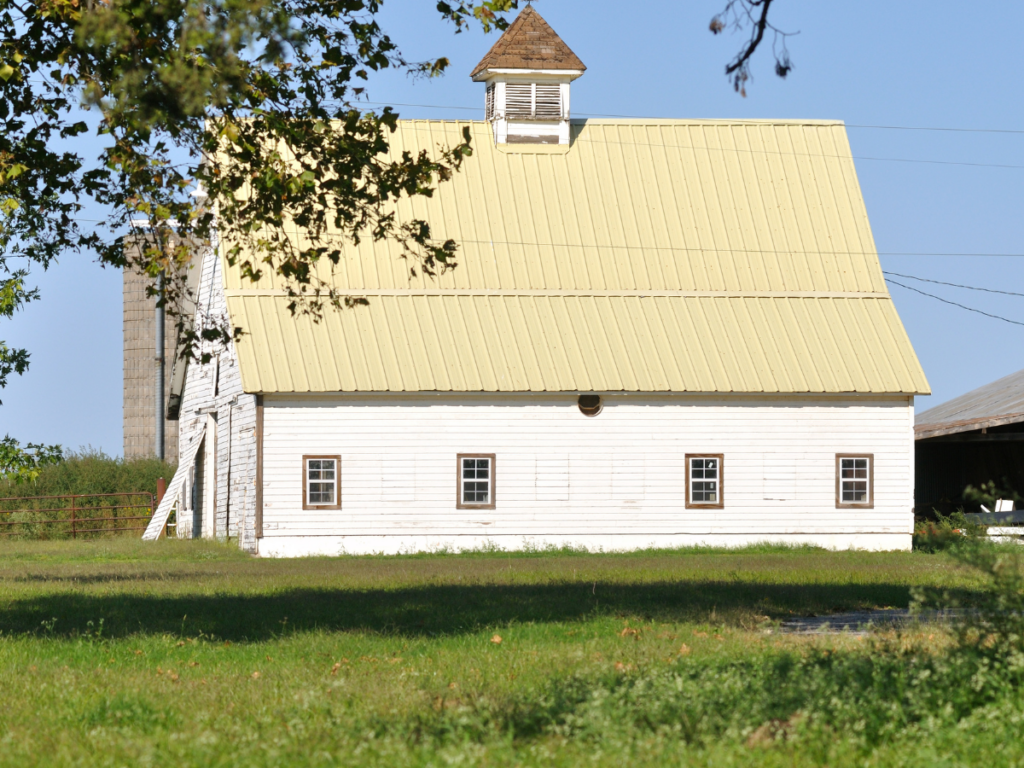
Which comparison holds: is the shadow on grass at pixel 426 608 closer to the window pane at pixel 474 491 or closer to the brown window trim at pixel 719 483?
the window pane at pixel 474 491

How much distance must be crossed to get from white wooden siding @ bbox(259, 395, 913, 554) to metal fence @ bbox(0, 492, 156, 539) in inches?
536

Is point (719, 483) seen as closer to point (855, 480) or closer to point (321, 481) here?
point (855, 480)

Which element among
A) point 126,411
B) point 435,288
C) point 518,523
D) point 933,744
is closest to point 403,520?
point 518,523

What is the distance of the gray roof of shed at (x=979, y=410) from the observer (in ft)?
98.4

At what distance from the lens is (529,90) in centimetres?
3459

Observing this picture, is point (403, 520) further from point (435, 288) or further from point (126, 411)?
point (126, 411)

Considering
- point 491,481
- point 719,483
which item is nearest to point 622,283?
point 719,483

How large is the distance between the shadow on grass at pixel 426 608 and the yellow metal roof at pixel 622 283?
12147 mm

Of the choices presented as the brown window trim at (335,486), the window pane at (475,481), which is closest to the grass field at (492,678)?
the brown window trim at (335,486)

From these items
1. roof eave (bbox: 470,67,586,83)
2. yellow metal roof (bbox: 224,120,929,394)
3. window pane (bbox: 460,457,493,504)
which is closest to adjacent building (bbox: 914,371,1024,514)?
yellow metal roof (bbox: 224,120,929,394)

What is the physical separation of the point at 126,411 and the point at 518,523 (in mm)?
27307

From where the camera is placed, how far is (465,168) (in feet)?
111

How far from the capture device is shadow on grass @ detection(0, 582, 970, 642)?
1329 cm

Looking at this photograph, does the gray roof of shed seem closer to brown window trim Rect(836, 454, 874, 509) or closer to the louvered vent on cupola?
brown window trim Rect(836, 454, 874, 509)
